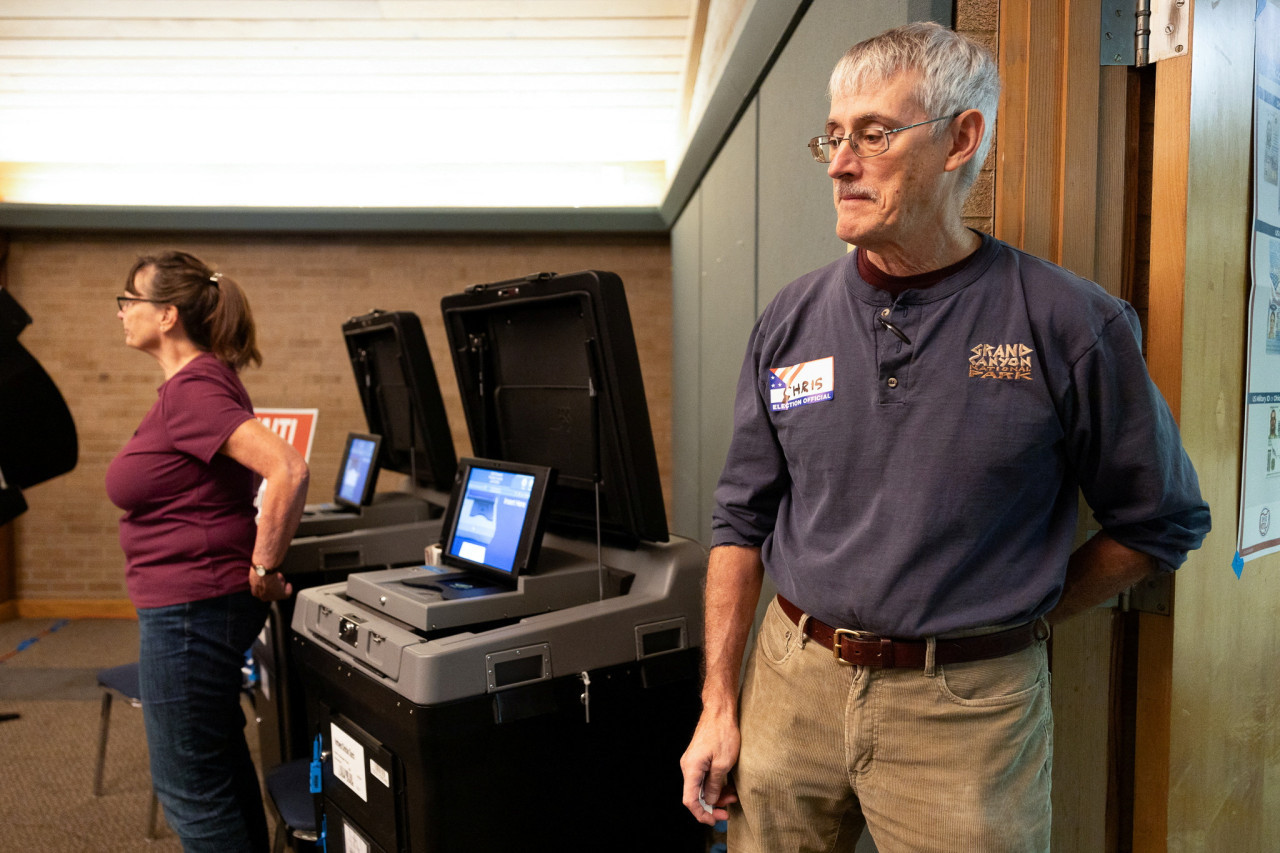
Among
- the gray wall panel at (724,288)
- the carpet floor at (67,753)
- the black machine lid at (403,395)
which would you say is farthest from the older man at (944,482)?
the carpet floor at (67,753)

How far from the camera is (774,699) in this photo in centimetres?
122

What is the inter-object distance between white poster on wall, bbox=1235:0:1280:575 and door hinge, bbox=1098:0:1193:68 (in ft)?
0.86

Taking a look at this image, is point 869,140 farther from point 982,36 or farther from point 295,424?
point 295,424

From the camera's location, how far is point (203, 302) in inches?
85.3

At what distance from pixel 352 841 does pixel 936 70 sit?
1855 millimetres

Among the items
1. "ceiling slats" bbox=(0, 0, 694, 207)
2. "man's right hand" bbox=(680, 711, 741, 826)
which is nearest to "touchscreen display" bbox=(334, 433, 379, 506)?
"man's right hand" bbox=(680, 711, 741, 826)

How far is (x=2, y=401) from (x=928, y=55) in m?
3.95

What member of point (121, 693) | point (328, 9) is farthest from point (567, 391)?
point (328, 9)

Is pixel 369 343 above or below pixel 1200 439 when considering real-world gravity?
above

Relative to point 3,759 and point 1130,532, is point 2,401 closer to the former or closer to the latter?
point 3,759

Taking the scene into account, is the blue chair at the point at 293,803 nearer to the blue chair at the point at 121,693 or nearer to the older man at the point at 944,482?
the blue chair at the point at 121,693

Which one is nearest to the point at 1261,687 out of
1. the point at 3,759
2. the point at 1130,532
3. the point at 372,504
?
the point at 1130,532

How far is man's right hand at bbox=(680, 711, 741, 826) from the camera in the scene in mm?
1252

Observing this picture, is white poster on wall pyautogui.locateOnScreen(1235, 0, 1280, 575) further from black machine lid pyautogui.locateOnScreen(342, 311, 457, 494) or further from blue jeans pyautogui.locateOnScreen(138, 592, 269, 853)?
black machine lid pyautogui.locateOnScreen(342, 311, 457, 494)
